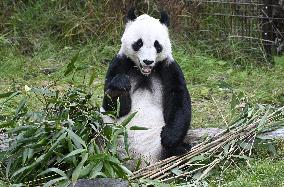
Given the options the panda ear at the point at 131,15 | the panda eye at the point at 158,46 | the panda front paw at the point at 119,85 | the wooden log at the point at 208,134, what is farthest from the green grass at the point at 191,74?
the panda front paw at the point at 119,85

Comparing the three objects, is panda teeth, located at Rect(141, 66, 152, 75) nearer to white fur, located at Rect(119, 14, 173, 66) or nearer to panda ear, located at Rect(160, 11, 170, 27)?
white fur, located at Rect(119, 14, 173, 66)

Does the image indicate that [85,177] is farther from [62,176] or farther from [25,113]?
[25,113]

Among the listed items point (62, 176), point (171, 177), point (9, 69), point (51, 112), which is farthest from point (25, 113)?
point (9, 69)

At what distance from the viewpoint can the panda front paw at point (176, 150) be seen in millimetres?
5020

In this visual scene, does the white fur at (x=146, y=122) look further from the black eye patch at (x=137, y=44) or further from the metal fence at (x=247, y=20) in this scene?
the metal fence at (x=247, y=20)

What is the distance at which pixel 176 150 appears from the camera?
5020mm

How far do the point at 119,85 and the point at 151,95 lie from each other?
381 millimetres

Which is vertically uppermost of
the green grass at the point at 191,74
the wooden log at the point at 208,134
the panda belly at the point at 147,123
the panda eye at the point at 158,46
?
Answer: the panda eye at the point at 158,46

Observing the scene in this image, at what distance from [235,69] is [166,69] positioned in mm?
3240

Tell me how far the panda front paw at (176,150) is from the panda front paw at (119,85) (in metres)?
0.52

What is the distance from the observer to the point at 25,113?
495 cm

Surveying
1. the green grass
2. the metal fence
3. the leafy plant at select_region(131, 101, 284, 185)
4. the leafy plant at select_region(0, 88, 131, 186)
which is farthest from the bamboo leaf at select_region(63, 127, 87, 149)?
the metal fence

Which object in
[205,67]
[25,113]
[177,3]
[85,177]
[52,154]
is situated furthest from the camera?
[177,3]

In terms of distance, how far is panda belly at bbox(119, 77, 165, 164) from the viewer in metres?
5.07
